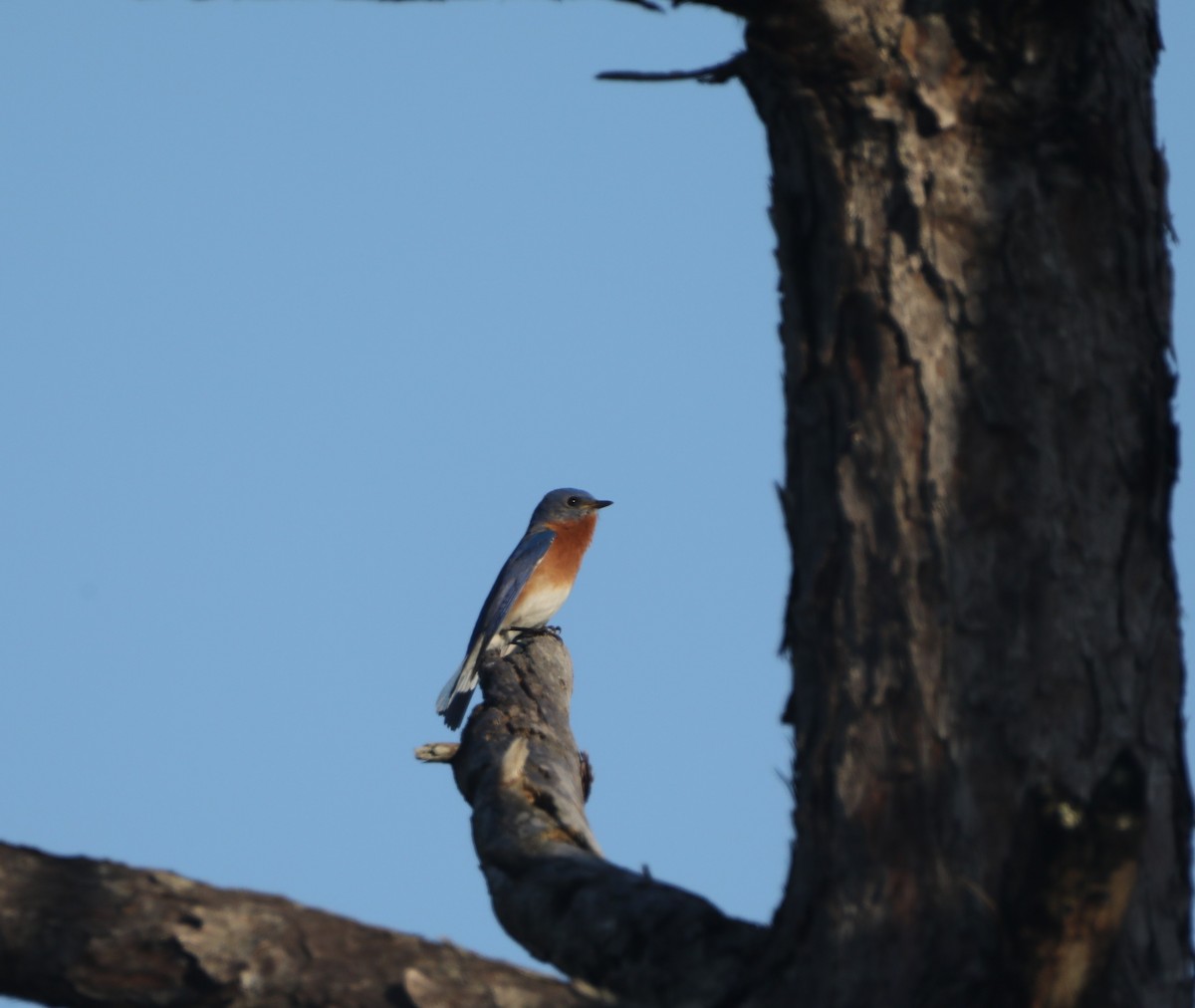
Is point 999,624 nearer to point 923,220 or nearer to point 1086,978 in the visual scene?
point 1086,978

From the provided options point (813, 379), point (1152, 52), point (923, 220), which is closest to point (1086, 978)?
point (813, 379)

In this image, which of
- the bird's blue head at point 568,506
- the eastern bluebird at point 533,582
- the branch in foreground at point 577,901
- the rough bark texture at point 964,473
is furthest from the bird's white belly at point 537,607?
the rough bark texture at point 964,473

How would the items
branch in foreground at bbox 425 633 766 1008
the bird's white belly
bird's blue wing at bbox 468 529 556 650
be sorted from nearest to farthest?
1. branch in foreground at bbox 425 633 766 1008
2. bird's blue wing at bbox 468 529 556 650
3. the bird's white belly

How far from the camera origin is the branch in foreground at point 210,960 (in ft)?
8.47

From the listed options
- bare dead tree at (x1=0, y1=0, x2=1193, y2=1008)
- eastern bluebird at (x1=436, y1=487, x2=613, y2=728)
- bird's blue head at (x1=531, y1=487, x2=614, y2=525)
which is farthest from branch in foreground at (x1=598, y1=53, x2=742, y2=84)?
bird's blue head at (x1=531, y1=487, x2=614, y2=525)

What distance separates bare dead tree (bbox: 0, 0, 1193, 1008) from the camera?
2525 millimetres

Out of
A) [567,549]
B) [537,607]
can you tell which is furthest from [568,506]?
[537,607]

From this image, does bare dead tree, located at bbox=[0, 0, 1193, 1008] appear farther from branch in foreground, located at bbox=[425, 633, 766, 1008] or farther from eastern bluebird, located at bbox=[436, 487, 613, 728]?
eastern bluebird, located at bbox=[436, 487, 613, 728]

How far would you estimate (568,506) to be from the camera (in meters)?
11.8

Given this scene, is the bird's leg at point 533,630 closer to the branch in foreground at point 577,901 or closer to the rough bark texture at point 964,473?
the branch in foreground at point 577,901

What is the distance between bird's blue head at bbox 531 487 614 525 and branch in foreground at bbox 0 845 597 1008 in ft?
29.7

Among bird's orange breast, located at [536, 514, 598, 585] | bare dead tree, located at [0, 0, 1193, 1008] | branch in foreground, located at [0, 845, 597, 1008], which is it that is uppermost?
bird's orange breast, located at [536, 514, 598, 585]

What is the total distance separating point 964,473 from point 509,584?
7.98m

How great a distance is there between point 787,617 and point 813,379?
0.47 m
